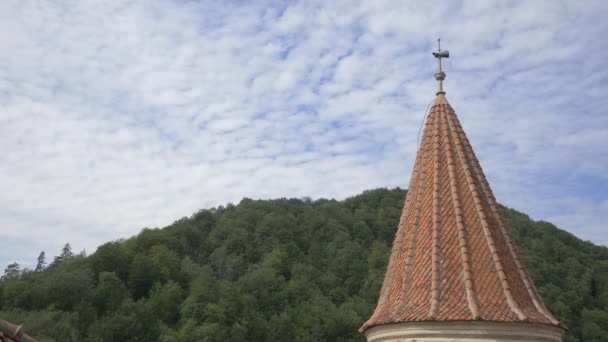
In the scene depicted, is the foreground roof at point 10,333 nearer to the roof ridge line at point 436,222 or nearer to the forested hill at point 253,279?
the roof ridge line at point 436,222

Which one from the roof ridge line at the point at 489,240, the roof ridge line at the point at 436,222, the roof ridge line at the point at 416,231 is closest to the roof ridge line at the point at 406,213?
the roof ridge line at the point at 416,231

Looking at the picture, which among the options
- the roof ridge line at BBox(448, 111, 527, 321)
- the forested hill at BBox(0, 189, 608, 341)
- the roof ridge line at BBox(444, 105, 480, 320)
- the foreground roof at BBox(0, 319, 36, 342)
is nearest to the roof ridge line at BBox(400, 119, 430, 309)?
the roof ridge line at BBox(444, 105, 480, 320)

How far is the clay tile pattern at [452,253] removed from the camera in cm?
796

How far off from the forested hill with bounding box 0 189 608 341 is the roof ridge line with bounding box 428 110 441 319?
37326mm

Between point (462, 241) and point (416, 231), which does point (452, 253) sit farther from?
point (416, 231)

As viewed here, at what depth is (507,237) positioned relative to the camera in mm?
8984

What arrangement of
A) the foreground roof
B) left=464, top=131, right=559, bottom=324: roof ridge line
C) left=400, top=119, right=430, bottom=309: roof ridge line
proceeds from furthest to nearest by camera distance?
left=400, top=119, right=430, bottom=309: roof ridge line
left=464, top=131, right=559, bottom=324: roof ridge line
the foreground roof

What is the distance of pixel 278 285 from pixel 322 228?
11.9 metres

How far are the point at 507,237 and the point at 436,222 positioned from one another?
3.66ft

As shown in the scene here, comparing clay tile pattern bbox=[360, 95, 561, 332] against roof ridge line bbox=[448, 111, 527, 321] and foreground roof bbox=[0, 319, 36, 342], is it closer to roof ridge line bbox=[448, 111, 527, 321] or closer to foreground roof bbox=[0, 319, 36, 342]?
roof ridge line bbox=[448, 111, 527, 321]

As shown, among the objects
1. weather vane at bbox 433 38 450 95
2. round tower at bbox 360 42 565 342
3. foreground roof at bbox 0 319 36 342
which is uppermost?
weather vane at bbox 433 38 450 95

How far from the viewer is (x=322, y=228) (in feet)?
256

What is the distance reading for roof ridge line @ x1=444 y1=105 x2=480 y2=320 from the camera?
25.7ft

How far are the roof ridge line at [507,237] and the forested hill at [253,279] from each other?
122ft
